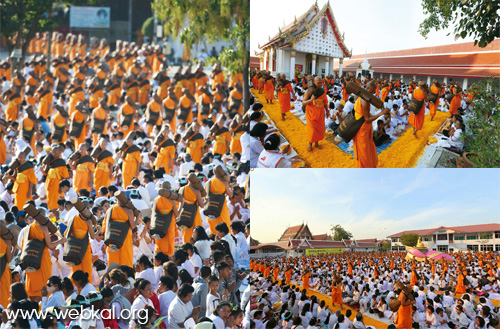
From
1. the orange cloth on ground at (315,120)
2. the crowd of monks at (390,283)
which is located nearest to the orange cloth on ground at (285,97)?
the orange cloth on ground at (315,120)

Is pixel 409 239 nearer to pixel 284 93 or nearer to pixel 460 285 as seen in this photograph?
pixel 460 285

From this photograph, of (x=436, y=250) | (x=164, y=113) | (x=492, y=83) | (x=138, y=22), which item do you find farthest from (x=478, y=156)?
(x=138, y=22)

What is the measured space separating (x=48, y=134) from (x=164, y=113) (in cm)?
290

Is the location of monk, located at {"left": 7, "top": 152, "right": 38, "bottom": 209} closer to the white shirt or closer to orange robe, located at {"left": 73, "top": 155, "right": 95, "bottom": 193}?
orange robe, located at {"left": 73, "top": 155, "right": 95, "bottom": 193}

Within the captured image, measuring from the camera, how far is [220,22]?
10.7m

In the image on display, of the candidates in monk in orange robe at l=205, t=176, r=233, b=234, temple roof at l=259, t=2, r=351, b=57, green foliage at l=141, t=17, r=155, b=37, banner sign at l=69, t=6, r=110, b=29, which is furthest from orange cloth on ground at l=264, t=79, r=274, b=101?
banner sign at l=69, t=6, r=110, b=29

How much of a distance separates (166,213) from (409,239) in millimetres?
3289

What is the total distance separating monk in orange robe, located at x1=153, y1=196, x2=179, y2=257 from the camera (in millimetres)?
6828

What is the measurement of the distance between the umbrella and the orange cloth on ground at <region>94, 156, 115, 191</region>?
585cm

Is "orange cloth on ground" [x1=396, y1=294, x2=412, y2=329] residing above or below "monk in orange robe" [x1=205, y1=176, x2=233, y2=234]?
below

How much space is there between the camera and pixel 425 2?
4531 millimetres

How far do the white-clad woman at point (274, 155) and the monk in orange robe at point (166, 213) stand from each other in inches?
104

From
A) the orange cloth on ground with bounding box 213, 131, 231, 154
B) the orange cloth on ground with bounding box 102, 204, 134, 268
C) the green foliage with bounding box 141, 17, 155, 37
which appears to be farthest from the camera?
the green foliage with bounding box 141, 17, 155, 37

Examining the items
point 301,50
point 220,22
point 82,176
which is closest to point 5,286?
point 82,176
